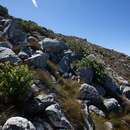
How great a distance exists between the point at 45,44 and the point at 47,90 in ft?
18.2

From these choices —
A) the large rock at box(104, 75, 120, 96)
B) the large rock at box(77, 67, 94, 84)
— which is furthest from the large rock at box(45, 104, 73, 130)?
the large rock at box(104, 75, 120, 96)

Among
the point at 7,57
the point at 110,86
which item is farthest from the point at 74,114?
the point at 110,86

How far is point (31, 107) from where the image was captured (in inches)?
163

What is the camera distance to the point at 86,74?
9484 mm

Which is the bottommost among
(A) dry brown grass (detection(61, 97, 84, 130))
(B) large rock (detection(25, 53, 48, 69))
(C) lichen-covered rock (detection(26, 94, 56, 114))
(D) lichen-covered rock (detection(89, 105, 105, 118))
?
(D) lichen-covered rock (detection(89, 105, 105, 118))

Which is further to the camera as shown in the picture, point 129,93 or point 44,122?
point 129,93

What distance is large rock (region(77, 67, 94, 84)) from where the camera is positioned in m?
9.30

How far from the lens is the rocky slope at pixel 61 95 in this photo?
4.05 metres

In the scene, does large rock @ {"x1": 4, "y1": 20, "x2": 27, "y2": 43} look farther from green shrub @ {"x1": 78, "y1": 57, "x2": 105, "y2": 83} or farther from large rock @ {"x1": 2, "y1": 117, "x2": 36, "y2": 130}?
large rock @ {"x1": 2, "y1": 117, "x2": 36, "y2": 130}

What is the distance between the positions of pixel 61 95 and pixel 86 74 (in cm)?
385

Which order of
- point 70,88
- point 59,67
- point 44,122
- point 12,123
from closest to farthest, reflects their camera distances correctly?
point 12,123
point 44,122
point 70,88
point 59,67

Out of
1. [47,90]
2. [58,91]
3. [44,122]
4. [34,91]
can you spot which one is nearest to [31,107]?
[44,122]

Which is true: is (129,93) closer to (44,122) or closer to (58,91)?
(58,91)

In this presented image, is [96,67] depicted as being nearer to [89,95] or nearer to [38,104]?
[89,95]
